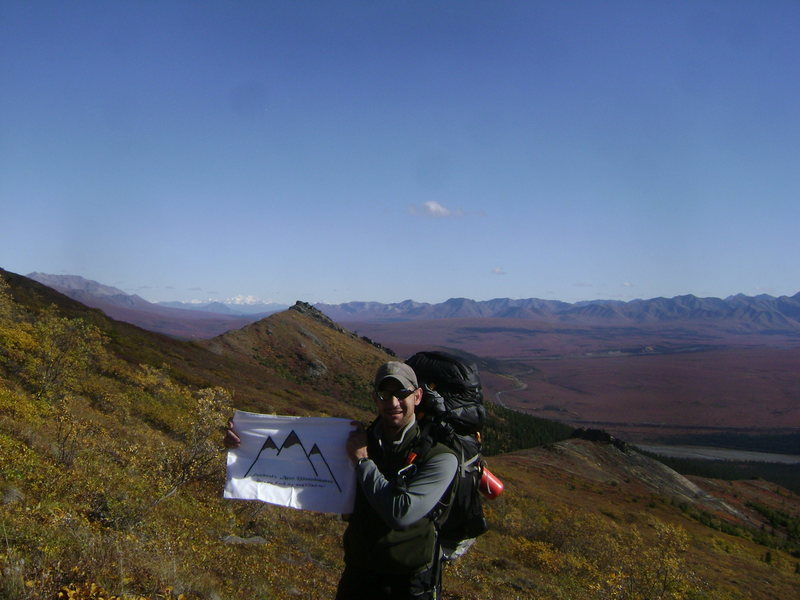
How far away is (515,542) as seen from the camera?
17516 millimetres

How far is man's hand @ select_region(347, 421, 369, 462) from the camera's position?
339 cm

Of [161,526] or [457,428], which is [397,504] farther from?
[161,526]

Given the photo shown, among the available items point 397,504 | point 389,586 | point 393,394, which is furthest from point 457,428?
point 389,586

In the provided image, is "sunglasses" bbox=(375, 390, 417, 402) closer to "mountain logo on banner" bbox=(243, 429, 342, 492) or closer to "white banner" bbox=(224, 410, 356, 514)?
"white banner" bbox=(224, 410, 356, 514)

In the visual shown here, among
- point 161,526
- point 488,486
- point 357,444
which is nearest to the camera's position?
point 357,444

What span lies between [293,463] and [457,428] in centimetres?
135

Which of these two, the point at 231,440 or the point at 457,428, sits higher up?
the point at 457,428

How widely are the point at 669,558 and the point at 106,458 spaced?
1285 centimetres

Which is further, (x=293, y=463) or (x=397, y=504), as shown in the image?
(x=293, y=463)

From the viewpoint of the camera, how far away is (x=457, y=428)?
3518 mm

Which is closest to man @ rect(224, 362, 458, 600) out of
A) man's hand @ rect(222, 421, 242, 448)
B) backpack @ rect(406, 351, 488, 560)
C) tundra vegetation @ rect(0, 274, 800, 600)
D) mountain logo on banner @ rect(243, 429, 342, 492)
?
backpack @ rect(406, 351, 488, 560)

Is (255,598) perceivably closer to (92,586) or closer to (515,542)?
(92,586)

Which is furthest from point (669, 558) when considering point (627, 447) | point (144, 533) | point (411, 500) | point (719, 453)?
point (719, 453)

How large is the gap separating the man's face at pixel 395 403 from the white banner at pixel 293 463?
0.57m
